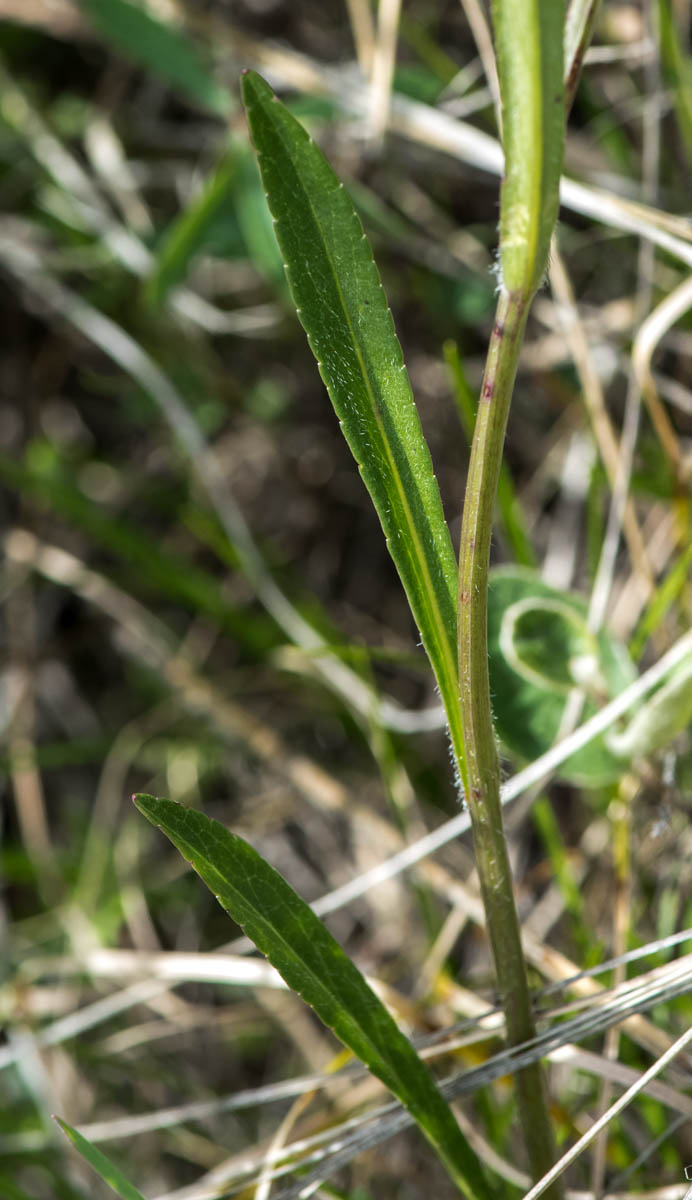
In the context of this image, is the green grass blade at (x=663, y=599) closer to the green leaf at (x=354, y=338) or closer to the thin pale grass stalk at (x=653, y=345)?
the thin pale grass stalk at (x=653, y=345)

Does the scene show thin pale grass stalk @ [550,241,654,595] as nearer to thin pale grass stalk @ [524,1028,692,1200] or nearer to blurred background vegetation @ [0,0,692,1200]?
blurred background vegetation @ [0,0,692,1200]

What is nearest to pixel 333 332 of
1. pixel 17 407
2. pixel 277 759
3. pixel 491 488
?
pixel 491 488

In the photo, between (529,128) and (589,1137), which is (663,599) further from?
(529,128)

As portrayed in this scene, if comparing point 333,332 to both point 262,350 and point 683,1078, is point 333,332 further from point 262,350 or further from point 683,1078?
point 262,350

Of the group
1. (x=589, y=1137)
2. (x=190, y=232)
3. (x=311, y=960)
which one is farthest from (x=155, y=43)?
(x=589, y=1137)

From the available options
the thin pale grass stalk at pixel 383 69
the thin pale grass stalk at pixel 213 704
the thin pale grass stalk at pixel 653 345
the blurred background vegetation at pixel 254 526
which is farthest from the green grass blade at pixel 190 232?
the thin pale grass stalk at pixel 653 345

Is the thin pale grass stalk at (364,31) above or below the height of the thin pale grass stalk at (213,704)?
above

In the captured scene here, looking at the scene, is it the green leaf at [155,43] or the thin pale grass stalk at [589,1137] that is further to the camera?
the green leaf at [155,43]
